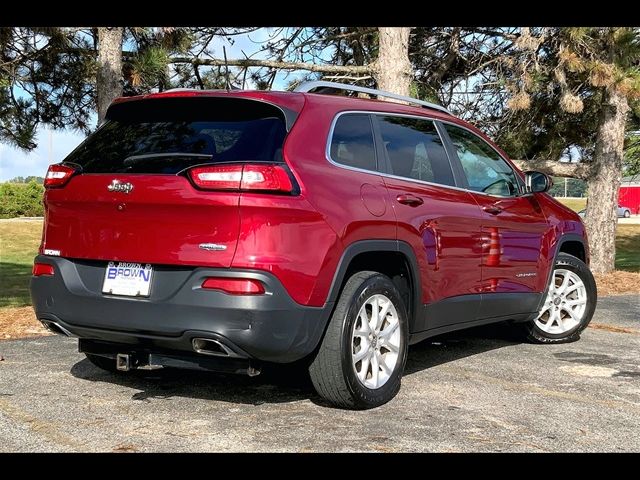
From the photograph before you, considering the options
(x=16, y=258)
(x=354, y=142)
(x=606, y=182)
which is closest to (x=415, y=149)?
(x=354, y=142)

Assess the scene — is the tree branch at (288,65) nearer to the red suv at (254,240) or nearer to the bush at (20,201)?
the red suv at (254,240)

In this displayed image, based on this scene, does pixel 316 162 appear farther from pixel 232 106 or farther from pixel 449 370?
pixel 449 370

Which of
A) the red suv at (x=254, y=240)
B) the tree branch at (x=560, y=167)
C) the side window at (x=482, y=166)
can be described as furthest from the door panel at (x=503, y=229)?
the tree branch at (x=560, y=167)

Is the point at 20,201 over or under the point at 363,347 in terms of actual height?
over

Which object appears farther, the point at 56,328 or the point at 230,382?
the point at 230,382

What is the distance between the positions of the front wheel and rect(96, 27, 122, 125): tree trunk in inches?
266

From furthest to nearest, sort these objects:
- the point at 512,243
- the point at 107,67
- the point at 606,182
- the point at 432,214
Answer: the point at 606,182
the point at 107,67
the point at 512,243
the point at 432,214

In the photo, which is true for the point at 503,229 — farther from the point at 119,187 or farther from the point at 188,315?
the point at 119,187

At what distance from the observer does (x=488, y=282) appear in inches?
239

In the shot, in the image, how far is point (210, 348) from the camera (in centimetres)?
436

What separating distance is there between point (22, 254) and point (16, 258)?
4.53 feet

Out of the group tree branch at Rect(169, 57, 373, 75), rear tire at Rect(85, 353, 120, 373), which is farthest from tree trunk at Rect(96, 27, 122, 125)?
rear tire at Rect(85, 353, 120, 373)
